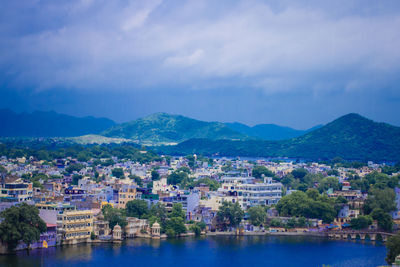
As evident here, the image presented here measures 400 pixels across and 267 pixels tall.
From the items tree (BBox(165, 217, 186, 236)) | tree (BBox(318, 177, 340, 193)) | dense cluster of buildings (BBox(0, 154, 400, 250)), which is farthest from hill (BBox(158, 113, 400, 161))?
tree (BBox(165, 217, 186, 236))

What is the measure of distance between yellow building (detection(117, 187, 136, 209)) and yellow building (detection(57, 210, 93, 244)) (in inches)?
333

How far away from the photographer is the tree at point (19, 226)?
36.5m

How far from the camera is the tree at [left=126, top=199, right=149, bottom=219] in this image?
47.7 metres

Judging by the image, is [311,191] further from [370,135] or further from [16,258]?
[370,135]

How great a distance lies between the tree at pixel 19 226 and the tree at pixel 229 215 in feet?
49.1

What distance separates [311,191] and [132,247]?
736 inches

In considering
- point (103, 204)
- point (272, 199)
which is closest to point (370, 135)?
point (272, 199)

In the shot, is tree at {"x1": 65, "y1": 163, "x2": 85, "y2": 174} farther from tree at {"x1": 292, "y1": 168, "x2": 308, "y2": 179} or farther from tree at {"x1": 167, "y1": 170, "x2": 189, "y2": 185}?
tree at {"x1": 292, "y1": 168, "x2": 308, "y2": 179}

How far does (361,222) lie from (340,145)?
410 ft

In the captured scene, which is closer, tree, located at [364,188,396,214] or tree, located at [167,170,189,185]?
tree, located at [364,188,396,214]

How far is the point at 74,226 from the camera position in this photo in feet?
136

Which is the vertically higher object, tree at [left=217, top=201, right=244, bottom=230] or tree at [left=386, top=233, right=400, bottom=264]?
tree at [left=217, top=201, right=244, bottom=230]

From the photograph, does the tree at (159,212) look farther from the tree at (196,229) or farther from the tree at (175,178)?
the tree at (175,178)

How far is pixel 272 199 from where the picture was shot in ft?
184
